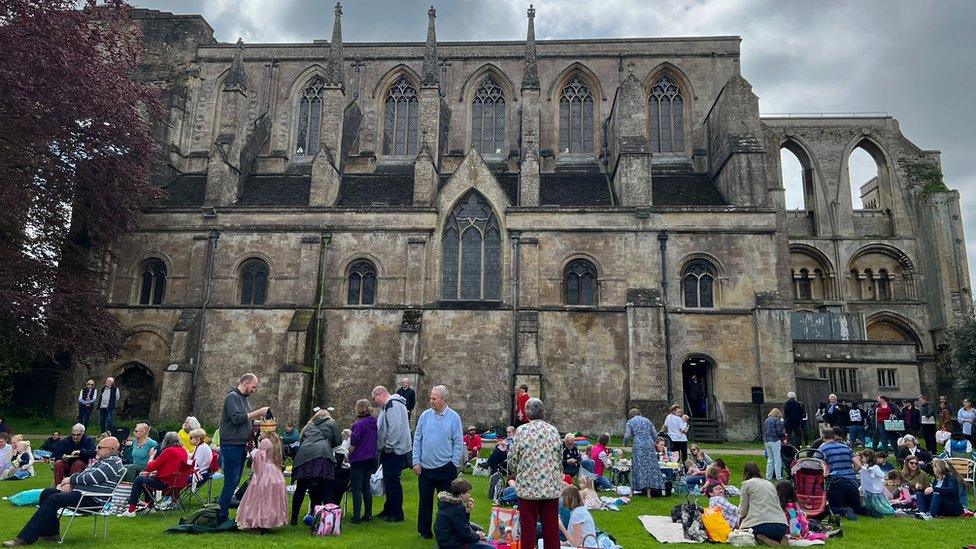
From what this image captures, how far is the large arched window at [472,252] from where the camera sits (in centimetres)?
2714

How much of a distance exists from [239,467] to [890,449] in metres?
19.1

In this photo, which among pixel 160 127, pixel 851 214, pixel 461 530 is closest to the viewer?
pixel 461 530

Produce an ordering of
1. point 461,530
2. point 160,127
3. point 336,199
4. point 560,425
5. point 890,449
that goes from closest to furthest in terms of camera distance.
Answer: point 461,530, point 890,449, point 560,425, point 336,199, point 160,127

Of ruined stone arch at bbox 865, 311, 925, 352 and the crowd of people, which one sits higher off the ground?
ruined stone arch at bbox 865, 311, 925, 352

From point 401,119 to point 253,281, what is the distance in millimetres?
12210

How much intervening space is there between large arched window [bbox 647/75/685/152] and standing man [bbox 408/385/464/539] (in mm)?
26466

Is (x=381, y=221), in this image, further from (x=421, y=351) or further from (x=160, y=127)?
(x=160, y=127)

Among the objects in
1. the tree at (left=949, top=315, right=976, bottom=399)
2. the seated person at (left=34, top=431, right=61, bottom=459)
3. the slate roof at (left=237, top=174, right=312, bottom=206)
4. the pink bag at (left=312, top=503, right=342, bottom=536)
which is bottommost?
the pink bag at (left=312, top=503, right=342, bottom=536)

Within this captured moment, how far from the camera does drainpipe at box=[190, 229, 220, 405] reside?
26219mm

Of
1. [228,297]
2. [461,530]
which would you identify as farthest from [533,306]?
[461,530]

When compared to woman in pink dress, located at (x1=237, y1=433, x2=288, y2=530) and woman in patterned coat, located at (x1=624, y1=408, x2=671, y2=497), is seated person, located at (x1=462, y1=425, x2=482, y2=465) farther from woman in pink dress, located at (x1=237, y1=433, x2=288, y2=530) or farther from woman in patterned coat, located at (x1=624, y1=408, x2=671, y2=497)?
woman in pink dress, located at (x1=237, y1=433, x2=288, y2=530)

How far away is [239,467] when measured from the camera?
33.8ft

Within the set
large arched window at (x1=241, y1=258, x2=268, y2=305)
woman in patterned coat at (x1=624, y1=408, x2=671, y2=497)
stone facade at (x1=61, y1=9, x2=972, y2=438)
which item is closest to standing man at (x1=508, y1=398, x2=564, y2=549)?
woman in patterned coat at (x1=624, y1=408, x2=671, y2=497)

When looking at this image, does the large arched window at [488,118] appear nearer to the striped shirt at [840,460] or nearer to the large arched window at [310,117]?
the large arched window at [310,117]
